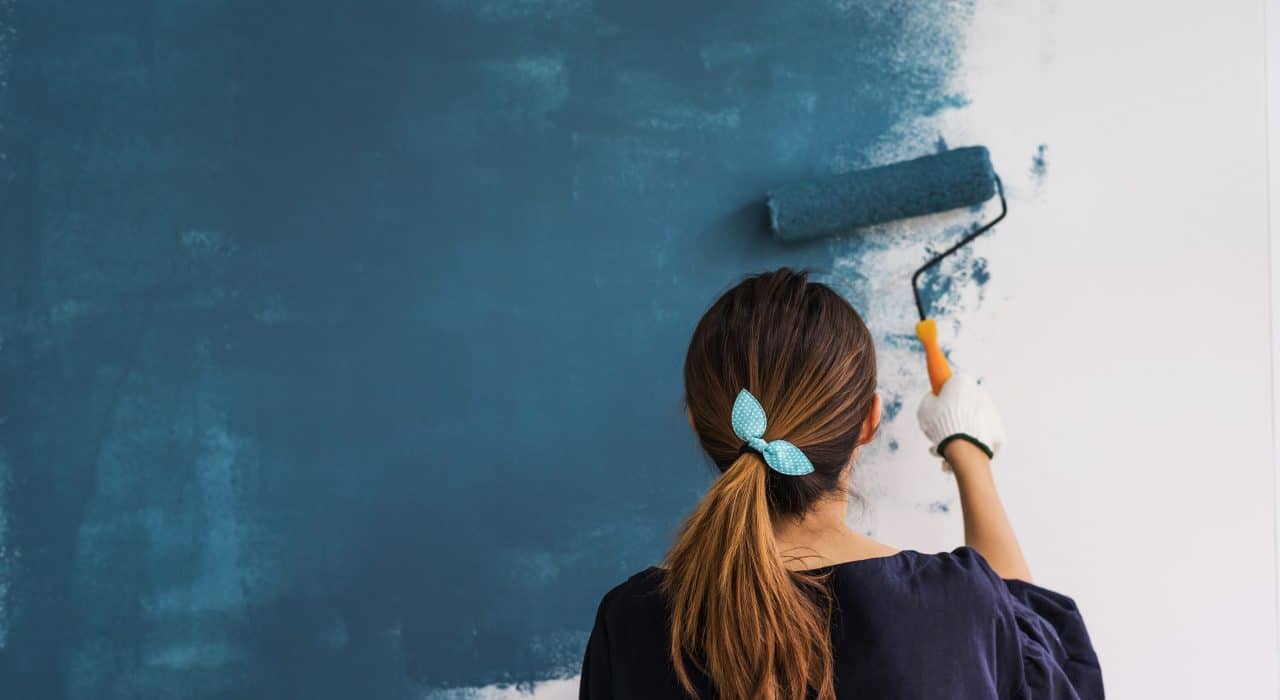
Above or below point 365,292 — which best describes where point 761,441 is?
below

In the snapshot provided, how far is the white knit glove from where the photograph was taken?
1149mm

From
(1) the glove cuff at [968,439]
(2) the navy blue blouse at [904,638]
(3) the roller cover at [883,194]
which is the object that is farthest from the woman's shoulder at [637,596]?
(3) the roller cover at [883,194]

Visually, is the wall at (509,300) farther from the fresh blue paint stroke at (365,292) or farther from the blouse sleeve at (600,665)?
the blouse sleeve at (600,665)

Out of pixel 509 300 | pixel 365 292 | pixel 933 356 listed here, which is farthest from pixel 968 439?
pixel 365 292

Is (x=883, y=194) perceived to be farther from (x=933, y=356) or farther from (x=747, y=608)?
(x=747, y=608)

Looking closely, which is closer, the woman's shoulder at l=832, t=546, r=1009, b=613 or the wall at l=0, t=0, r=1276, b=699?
the woman's shoulder at l=832, t=546, r=1009, b=613

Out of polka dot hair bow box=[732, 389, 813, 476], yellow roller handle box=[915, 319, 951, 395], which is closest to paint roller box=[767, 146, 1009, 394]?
yellow roller handle box=[915, 319, 951, 395]

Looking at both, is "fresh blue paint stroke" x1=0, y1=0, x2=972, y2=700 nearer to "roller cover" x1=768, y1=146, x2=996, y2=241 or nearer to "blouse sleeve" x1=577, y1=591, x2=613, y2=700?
"roller cover" x1=768, y1=146, x2=996, y2=241

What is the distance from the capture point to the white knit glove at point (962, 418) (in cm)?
115

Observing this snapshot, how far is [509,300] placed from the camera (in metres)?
1.36

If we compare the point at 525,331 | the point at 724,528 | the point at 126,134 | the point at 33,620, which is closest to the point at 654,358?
the point at 525,331

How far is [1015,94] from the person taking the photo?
1.34m

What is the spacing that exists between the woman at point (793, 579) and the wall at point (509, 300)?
1.57ft

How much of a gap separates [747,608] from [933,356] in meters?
0.54
